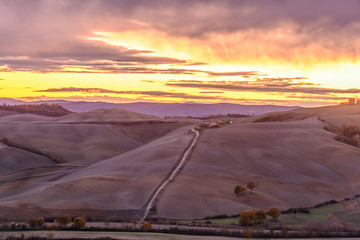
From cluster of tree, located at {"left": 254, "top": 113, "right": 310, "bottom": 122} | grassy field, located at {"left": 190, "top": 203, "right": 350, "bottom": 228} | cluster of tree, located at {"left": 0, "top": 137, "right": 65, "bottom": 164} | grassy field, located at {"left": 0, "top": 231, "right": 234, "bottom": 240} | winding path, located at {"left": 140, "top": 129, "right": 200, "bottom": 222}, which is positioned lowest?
cluster of tree, located at {"left": 0, "top": 137, "right": 65, "bottom": 164}

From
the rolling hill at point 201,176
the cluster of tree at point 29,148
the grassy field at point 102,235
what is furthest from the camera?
the cluster of tree at point 29,148

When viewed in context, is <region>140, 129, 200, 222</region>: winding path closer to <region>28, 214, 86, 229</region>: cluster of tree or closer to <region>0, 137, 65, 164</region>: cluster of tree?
<region>28, 214, 86, 229</region>: cluster of tree

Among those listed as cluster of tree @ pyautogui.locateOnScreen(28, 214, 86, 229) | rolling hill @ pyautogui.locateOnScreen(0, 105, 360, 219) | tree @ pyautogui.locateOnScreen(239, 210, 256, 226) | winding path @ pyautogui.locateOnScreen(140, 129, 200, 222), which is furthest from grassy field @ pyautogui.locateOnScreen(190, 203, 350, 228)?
cluster of tree @ pyautogui.locateOnScreen(28, 214, 86, 229)

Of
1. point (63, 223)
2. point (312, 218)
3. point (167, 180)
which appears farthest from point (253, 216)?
point (167, 180)

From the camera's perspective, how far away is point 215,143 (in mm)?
90750

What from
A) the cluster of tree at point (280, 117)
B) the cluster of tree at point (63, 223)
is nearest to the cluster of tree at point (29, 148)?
the cluster of tree at point (280, 117)

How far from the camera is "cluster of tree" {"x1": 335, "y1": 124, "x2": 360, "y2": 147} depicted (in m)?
104

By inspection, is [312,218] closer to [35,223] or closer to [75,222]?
[75,222]

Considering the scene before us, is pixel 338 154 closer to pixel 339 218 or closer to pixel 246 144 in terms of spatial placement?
pixel 246 144

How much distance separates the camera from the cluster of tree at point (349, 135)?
104 m

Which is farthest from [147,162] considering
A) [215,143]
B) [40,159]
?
[40,159]

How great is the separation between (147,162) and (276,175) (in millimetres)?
19570

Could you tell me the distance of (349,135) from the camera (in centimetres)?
11606

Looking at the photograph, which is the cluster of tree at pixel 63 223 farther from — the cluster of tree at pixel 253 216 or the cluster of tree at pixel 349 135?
the cluster of tree at pixel 349 135
